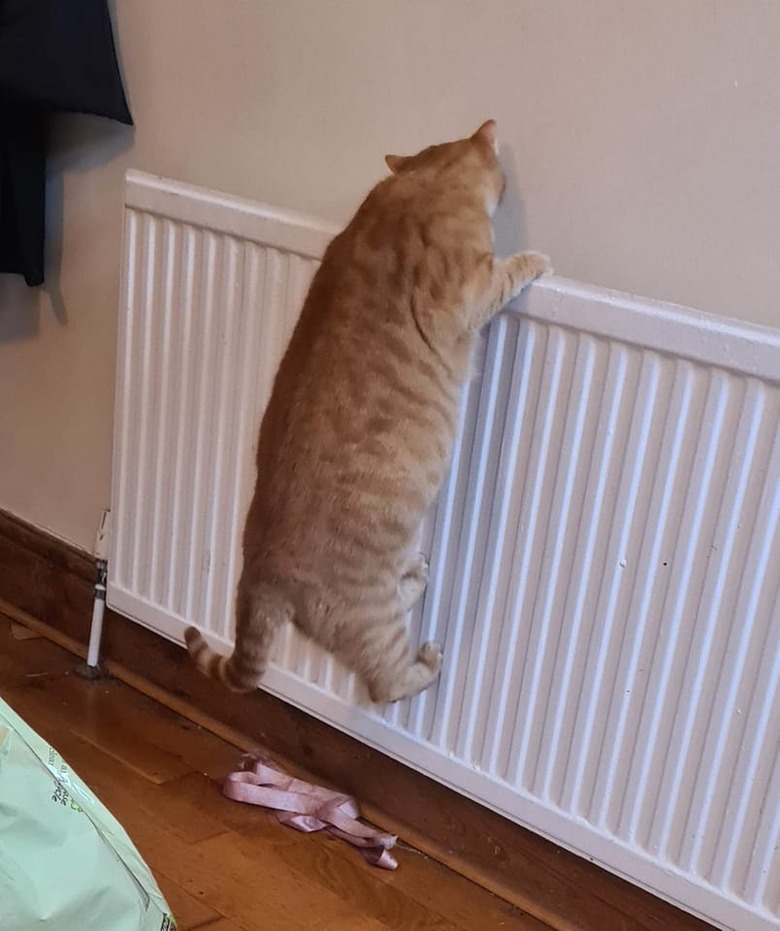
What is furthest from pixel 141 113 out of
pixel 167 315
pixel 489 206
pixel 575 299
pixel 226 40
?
pixel 575 299

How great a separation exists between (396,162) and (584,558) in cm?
56

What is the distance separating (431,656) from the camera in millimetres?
1692

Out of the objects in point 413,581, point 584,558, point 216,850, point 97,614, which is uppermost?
point 584,558

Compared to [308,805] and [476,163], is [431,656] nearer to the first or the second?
[308,805]

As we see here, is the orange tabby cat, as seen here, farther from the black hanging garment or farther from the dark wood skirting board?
the black hanging garment

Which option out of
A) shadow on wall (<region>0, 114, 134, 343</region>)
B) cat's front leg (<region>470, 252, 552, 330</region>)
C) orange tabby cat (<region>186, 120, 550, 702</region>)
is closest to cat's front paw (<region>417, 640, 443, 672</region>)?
orange tabby cat (<region>186, 120, 550, 702</region>)

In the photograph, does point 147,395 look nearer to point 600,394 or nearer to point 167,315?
point 167,315

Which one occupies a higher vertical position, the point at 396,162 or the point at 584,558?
the point at 396,162

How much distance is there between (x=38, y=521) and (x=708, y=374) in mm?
1445

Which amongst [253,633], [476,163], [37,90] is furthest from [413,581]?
[37,90]

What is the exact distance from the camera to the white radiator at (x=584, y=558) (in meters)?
1.41

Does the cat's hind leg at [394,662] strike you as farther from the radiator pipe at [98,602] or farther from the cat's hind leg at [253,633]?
the radiator pipe at [98,602]

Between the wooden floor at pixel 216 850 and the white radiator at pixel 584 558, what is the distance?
0.17m

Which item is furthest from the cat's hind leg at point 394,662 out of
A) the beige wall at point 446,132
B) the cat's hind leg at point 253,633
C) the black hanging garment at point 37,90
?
the black hanging garment at point 37,90
